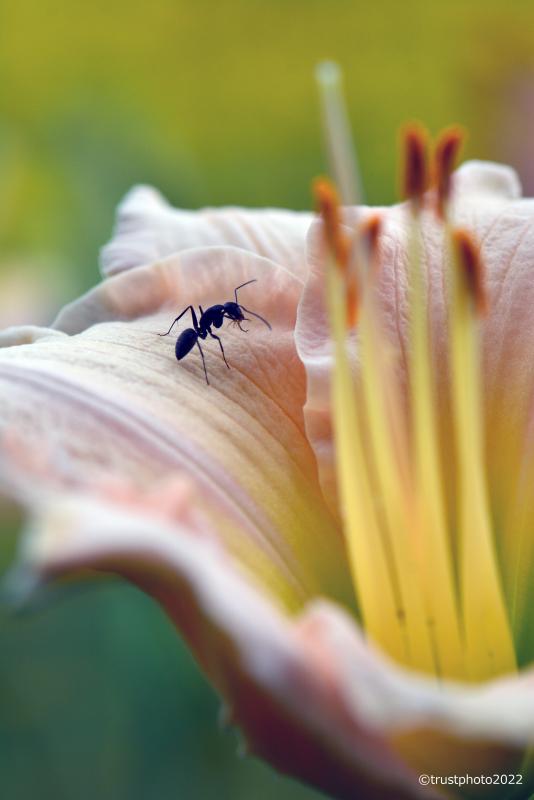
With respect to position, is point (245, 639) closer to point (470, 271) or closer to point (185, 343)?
point (470, 271)

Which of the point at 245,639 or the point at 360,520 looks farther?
the point at 360,520

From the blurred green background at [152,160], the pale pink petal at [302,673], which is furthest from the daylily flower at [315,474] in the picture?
the blurred green background at [152,160]

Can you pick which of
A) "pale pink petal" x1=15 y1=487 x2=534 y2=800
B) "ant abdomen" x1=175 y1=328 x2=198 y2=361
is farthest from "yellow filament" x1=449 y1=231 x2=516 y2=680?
"ant abdomen" x1=175 y1=328 x2=198 y2=361

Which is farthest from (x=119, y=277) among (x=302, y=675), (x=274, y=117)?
(x=274, y=117)

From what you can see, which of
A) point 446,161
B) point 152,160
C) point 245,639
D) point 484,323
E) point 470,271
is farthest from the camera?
point 152,160

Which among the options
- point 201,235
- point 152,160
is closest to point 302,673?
point 201,235

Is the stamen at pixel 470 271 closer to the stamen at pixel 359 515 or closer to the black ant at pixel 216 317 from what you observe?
the stamen at pixel 359 515

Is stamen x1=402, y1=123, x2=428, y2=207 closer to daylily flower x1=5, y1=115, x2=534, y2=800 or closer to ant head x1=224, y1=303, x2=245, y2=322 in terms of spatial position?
daylily flower x1=5, y1=115, x2=534, y2=800
